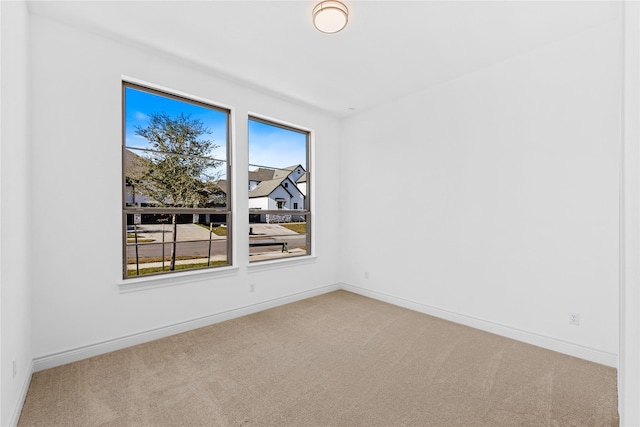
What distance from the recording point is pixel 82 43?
2.65m

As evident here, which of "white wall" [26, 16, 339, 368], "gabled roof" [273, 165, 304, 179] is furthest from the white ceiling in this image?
"gabled roof" [273, 165, 304, 179]

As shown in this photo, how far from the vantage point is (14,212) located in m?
1.90

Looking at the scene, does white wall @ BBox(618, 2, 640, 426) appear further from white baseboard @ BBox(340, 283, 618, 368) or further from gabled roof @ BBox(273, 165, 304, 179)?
gabled roof @ BBox(273, 165, 304, 179)

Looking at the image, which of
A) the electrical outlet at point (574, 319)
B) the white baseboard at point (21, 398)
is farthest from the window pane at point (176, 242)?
the electrical outlet at point (574, 319)

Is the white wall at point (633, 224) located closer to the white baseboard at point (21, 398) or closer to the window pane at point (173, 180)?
the white baseboard at point (21, 398)

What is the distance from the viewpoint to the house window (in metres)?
3.03

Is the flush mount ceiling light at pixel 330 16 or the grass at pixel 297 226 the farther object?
the grass at pixel 297 226

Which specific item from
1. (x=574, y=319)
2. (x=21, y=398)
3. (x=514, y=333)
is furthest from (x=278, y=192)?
(x=574, y=319)

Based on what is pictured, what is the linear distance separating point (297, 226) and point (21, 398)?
326 cm

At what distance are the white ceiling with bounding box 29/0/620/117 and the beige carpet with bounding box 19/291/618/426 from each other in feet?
9.56

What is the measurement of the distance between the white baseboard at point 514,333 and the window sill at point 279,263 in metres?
1.12

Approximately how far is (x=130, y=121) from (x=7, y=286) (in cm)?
189

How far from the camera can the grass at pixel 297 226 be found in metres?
4.48

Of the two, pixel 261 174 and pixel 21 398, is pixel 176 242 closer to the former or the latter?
pixel 261 174
